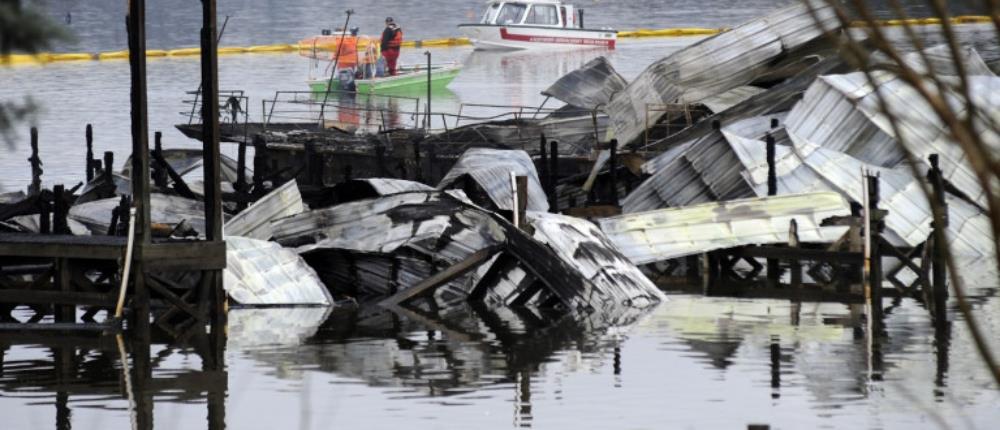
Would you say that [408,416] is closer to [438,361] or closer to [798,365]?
[438,361]

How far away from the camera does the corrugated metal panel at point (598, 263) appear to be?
3009cm

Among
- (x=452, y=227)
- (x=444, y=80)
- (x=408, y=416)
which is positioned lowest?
(x=408, y=416)

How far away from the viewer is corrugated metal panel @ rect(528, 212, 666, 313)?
30094 mm

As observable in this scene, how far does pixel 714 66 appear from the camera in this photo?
4544 centimetres

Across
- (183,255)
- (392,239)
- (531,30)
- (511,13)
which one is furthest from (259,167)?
(511,13)

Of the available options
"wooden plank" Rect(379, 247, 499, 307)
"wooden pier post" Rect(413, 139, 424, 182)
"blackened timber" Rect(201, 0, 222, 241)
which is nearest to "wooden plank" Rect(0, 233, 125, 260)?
"blackened timber" Rect(201, 0, 222, 241)

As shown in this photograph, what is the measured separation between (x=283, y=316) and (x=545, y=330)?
4731 mm

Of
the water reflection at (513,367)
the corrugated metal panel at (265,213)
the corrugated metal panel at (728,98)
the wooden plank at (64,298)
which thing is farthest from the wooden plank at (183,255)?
the corrugated metal panel at (728,98)

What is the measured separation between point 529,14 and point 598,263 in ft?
290

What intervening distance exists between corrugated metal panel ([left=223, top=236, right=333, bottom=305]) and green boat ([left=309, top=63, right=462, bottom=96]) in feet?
143

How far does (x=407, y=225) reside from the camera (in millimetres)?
31484

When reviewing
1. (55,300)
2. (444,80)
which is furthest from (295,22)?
(55,300)

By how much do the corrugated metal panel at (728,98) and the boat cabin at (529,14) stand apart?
69010mm

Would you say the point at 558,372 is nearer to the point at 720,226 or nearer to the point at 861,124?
the point at 720,226
